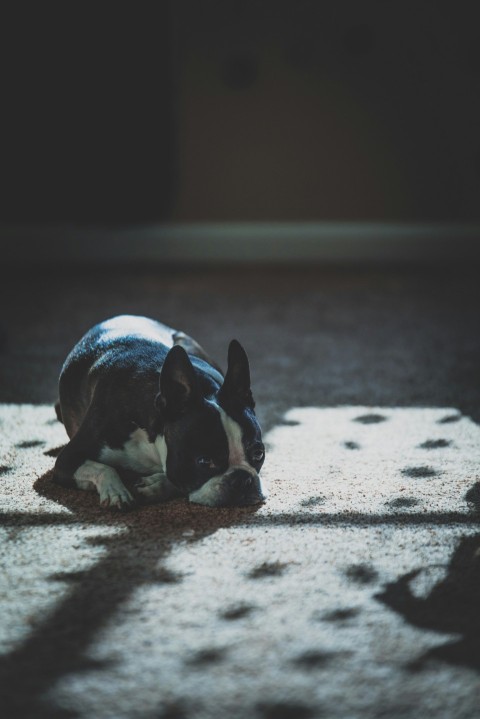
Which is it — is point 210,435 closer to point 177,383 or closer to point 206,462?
point 206,462

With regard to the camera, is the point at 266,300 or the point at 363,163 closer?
the point at 266,300

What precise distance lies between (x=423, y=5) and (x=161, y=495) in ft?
23.8

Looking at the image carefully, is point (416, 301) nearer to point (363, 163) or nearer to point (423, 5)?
point (363, 163)

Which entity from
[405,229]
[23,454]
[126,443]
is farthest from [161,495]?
[405,229]

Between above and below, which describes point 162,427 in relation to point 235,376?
below

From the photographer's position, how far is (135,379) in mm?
2811

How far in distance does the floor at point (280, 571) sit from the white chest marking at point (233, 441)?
17 centimetres

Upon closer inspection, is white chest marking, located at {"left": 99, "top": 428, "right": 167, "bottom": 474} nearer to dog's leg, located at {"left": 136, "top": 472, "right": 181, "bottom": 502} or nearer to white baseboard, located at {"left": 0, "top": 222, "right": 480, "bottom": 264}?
dog's leg, located at {"left": 136, "top": 472, "right": 181, "bottom": 502}

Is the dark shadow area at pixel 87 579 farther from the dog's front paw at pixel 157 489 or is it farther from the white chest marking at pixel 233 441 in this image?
the white chest marking at pixel 233 441

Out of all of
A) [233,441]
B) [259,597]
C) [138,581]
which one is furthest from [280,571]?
[233,441]

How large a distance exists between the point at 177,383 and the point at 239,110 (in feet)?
22.4

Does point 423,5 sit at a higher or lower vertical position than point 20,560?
higher

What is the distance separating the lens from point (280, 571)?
222 centimetres

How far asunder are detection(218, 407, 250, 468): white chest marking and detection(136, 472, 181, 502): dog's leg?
25 cm
